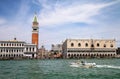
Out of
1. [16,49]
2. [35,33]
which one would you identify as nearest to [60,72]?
[16,49]

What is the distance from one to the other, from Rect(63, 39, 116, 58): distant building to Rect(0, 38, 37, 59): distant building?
76.2ft

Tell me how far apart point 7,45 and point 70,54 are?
35.6 metres

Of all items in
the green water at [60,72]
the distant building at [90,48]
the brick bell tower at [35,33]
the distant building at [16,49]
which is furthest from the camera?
the distant building at [90,48]

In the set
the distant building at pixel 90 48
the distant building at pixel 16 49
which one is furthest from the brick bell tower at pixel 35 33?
the distant building at pixel 90 48

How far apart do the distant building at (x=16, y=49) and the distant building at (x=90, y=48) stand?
2321 centimetres

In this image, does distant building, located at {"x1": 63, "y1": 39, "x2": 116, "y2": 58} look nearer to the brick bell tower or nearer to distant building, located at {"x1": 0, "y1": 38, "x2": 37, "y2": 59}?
the brick bell tower

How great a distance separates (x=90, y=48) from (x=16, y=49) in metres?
42.5

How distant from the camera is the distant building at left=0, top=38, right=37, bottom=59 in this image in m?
119

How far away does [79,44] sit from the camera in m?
139

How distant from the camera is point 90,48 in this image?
455 feet

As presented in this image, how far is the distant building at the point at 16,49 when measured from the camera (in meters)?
119

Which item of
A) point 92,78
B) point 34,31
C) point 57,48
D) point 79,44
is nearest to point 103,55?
point 79,44

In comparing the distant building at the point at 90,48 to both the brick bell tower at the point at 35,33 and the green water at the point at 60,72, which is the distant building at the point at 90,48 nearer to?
the brick bell tower at the point at 35,33

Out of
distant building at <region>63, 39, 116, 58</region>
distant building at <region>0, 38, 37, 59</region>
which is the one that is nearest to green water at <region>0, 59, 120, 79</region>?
distant building at <region>0, 38, 37, 59</region>
